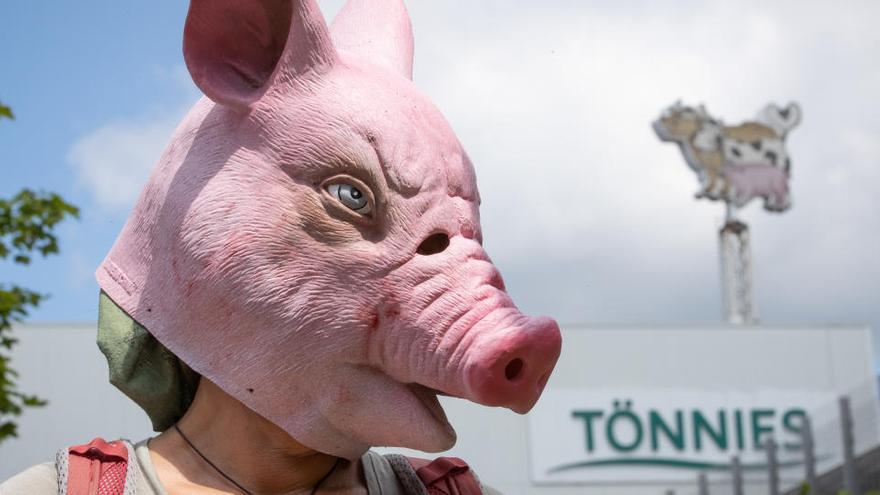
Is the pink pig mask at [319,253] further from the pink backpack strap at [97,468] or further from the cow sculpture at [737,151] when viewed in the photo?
the cow sculpture at [737,151]

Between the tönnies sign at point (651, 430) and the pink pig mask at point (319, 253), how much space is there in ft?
52.2

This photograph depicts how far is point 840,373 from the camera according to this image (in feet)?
63.7

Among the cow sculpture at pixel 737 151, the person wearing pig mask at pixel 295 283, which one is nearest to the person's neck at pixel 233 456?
the person wearing pig mask at pixel 295 283

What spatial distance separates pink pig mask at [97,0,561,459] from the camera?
197cm

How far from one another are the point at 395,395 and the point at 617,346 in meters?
16.6

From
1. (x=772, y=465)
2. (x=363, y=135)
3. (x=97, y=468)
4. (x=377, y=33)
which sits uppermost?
(x=772, y=465)

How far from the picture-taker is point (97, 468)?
215 centimetres

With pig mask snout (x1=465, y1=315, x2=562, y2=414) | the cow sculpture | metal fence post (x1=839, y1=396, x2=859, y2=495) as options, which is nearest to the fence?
→ metal fence post (x1=839, y1=396, x2=859, y2=495)

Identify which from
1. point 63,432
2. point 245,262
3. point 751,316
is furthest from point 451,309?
point 751,316

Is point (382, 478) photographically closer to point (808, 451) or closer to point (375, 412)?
point (375, 412)

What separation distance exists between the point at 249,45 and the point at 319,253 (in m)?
0.42

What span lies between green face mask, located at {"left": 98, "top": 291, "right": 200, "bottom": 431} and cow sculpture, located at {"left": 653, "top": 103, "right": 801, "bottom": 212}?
1809 cm

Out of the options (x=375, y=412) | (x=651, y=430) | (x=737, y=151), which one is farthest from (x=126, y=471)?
(x=737, y=151)

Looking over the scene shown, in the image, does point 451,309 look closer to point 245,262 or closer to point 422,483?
point 245,262
